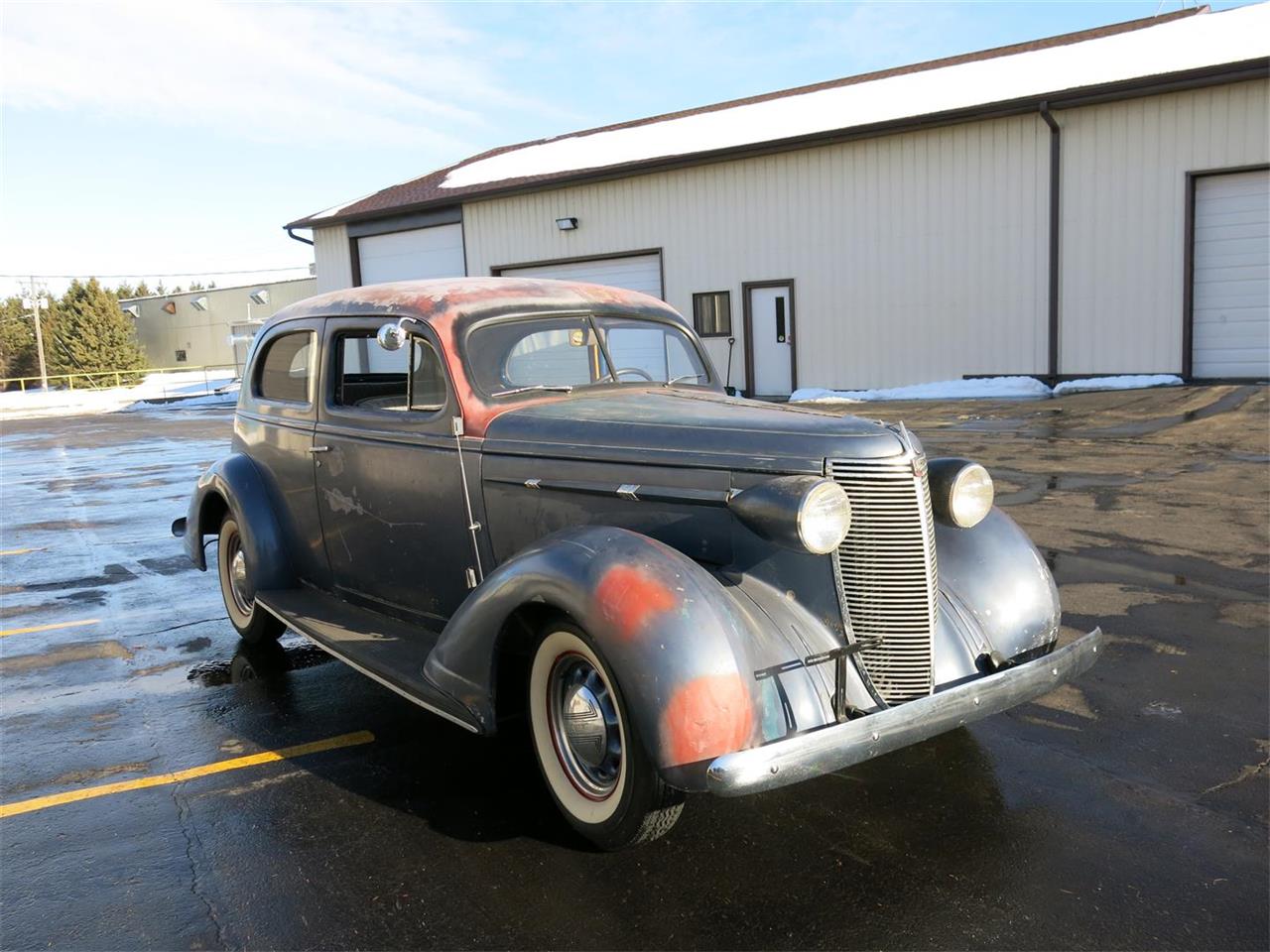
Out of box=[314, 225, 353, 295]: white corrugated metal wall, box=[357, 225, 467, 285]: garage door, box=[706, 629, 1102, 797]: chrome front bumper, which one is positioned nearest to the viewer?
box=[706, 629, 1102, 797]: chrome front bumper

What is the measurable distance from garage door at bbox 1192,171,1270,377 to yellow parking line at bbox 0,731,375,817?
14724mm

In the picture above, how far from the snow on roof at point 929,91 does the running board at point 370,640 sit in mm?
14568

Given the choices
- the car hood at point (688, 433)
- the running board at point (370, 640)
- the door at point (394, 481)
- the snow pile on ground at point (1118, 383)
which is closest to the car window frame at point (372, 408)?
the door at point (394, 481)

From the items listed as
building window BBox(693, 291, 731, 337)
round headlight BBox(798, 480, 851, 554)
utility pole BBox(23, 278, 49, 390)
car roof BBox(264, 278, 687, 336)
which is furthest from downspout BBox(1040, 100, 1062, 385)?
utility pole BBox(23, 278, 49, 390)

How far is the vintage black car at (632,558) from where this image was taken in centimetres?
277

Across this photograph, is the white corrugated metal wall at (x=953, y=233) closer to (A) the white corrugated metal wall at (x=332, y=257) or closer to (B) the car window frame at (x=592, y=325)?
(A) the white corrugated metal wall at (x=332, y=257)

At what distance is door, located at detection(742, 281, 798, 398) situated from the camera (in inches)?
735

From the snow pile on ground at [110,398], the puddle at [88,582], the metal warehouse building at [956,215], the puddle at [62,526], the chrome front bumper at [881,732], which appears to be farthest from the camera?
the snow pile on ground at [110,398]

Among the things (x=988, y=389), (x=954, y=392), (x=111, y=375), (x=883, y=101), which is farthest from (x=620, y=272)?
(x=111, y=375)

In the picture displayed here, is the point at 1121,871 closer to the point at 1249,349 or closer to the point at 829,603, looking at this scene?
the point at 829,603

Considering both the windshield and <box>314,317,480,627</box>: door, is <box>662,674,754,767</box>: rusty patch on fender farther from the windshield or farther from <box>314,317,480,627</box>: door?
the windshield

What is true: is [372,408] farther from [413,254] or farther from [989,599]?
[413,254]

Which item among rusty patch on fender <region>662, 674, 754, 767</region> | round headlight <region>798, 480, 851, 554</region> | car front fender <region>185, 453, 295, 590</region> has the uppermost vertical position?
round headlight <region>798, 480, 851, 554</region>

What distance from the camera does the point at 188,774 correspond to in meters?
3.76
